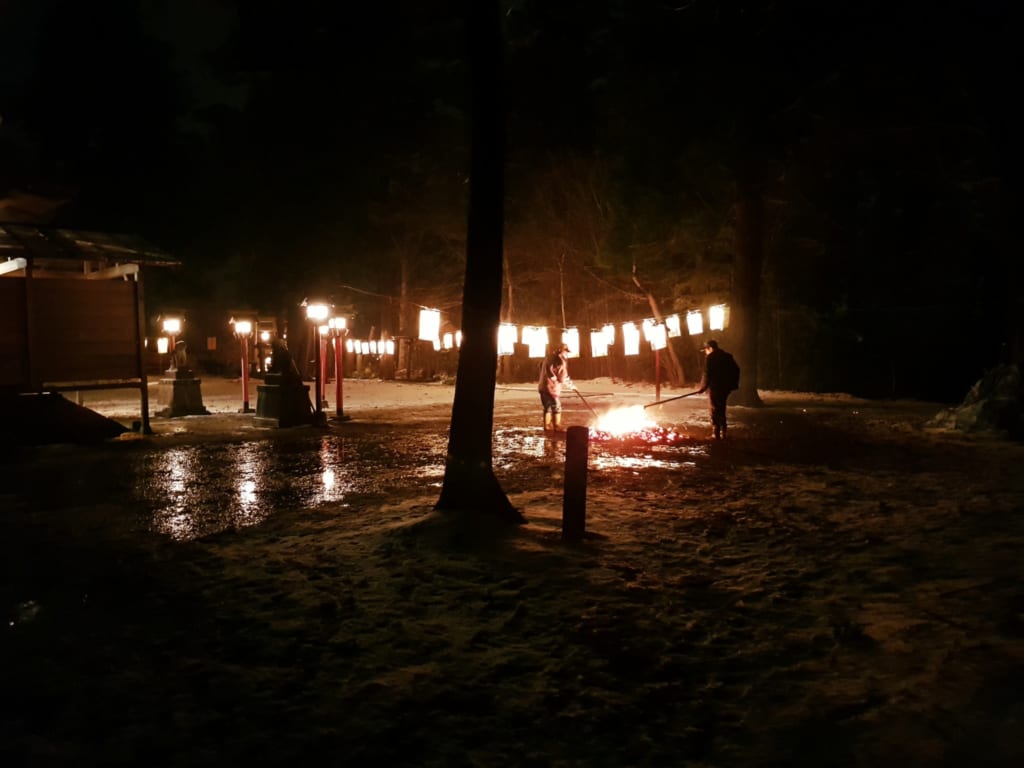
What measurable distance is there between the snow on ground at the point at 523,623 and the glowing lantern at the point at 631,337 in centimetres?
1492

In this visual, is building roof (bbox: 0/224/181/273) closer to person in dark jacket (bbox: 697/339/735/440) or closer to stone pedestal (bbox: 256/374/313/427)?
stone pedestal (bbox: 256/374/313/427)

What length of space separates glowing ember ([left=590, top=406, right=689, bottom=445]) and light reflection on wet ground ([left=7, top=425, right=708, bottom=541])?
2.49 ft

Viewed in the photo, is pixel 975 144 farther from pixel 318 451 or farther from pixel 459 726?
pixel 459 726

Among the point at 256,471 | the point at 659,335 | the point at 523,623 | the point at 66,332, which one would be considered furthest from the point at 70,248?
the point at 659,335

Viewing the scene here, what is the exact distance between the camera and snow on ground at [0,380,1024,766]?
12.1 ft

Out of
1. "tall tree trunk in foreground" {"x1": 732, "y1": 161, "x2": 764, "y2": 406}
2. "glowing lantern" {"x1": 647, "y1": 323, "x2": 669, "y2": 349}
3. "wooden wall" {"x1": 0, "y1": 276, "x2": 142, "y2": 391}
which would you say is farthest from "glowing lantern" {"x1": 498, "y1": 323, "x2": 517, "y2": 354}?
"wooden wall" {"x1": 0, "y1": 276, "x2": 142, "y2": 391}

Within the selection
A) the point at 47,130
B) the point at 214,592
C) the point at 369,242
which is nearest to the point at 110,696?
the point at 214,592

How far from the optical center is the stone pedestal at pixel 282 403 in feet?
57.2

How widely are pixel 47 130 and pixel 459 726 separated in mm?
47466

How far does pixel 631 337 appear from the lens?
83.6ft

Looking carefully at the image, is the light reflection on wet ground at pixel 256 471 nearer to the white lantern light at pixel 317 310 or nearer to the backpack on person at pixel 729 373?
the backpack on person at pixel 729 373

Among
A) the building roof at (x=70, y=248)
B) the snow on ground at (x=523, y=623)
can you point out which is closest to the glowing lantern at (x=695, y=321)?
the snow on ground at (x=523, y=623)

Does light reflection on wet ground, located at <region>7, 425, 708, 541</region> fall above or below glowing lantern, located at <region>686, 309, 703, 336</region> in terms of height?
below

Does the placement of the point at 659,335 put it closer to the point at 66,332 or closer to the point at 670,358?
the point at 670,358
